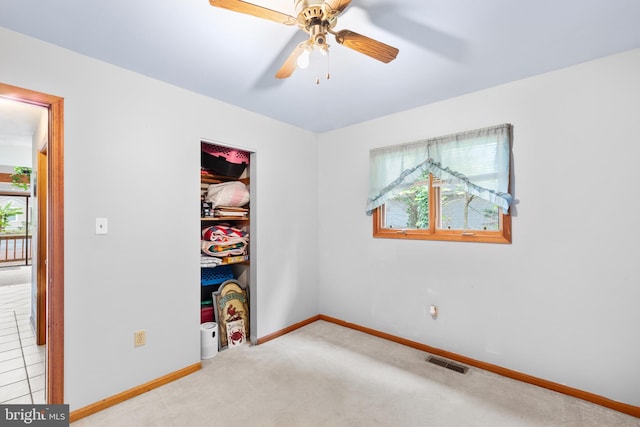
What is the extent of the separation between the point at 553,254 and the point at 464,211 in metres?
0.73

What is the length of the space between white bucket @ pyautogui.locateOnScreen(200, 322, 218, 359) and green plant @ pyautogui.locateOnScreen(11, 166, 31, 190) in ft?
19.0

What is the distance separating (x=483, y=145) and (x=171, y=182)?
2669mm

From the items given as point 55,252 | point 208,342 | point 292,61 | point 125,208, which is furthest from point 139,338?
point 292,61

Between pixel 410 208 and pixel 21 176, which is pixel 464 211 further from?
pixel 21 176

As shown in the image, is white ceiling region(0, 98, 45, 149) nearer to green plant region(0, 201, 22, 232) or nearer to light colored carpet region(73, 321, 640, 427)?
light colored carpet region(73, 321, 640, 427)

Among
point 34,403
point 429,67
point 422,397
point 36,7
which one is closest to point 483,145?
point 429,67

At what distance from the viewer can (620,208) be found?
75.7 inches

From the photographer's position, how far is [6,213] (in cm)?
739

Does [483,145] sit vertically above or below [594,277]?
above

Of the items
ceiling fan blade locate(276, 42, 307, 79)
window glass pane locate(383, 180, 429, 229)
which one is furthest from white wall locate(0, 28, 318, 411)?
window glass pane locate(383, 180, 429, 229)

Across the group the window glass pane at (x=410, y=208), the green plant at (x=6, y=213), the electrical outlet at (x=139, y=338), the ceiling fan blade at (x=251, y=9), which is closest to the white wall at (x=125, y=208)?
the electrical outlet at (x=139, y=338)

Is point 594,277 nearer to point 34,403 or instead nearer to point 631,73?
point 631,73

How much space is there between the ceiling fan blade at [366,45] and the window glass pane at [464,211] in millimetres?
1461

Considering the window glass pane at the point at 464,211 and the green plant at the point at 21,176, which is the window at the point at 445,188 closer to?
the window glass pane at the point at 464,211
